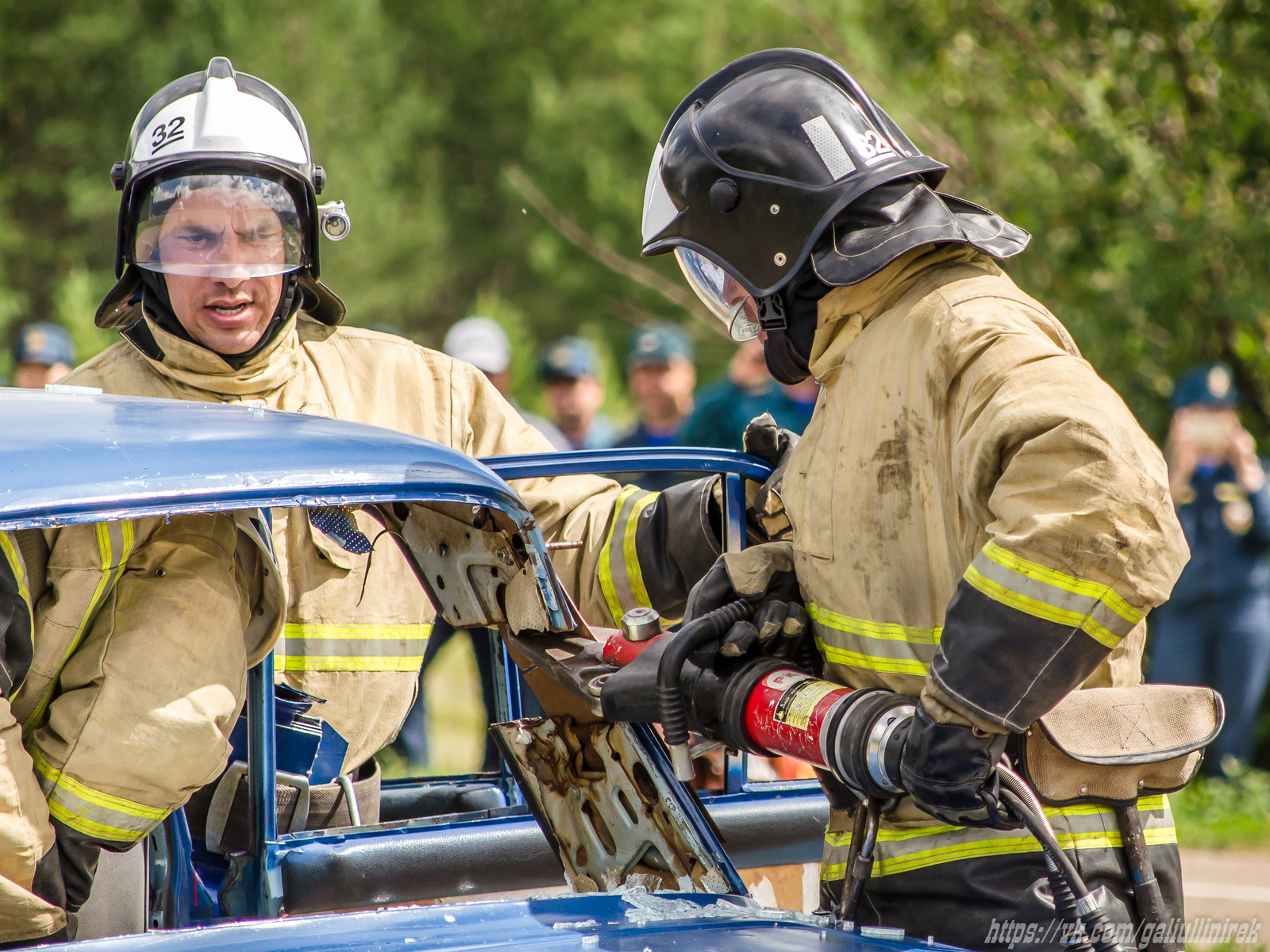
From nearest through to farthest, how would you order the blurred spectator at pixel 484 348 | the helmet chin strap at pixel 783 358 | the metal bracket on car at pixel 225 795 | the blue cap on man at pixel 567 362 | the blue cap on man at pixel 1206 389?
the helmet chin strap at pixel 783 358, the metal bracket on car at pixel 225 795, the blue cap on man at pixel 1206 389, the blue cap on man at pixel 567 362, the blurred spectator at pixel 484 348

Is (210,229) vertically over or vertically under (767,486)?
over

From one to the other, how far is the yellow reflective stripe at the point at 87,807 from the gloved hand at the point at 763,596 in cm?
92

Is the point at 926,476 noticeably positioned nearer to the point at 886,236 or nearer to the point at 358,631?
the point at 886,236

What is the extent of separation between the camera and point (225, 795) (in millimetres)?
2814

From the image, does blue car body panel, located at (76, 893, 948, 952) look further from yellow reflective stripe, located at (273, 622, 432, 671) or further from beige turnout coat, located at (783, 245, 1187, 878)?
yellow reflective stripe, located at (273, 622, 432, 671)

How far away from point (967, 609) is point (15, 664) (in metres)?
1.39

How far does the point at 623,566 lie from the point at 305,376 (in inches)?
36.2

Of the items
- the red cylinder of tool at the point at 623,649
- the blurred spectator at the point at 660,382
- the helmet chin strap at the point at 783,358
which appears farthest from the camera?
the blurred spectator at the point at 660,382

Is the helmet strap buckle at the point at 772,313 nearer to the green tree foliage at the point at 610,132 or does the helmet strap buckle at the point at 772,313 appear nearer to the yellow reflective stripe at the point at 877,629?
the yellow reflective stripe at the point at 877,629

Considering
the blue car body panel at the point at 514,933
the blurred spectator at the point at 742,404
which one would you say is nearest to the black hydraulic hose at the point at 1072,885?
the blue car body panel at the point at 514,933

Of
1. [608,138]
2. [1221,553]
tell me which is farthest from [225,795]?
[608,138]

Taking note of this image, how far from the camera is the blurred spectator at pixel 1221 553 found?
21.1ft

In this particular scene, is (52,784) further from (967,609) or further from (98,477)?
(967,609)

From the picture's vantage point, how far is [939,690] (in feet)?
6.18
